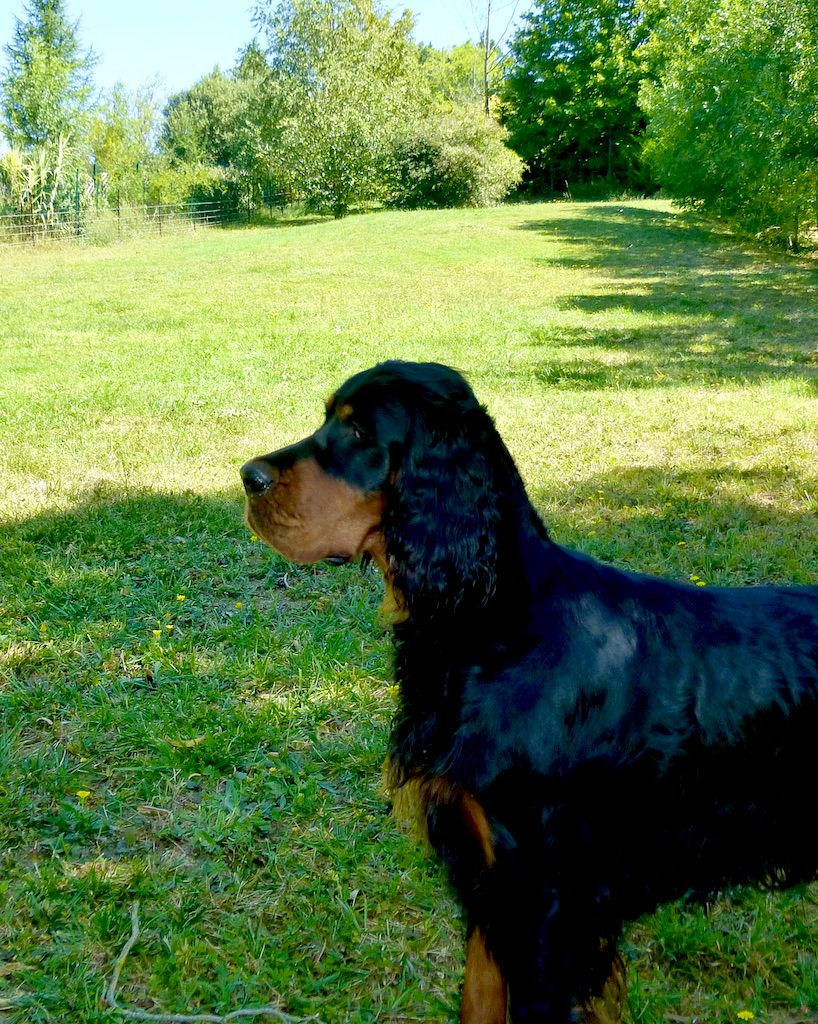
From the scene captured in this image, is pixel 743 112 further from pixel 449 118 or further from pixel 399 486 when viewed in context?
pixel 449 118

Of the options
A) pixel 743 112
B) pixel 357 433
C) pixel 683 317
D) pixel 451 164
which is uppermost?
pixel 451 164

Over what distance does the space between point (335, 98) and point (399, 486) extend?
3711 centimetres

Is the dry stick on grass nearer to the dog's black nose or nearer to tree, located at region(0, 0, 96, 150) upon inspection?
the dog's black nose

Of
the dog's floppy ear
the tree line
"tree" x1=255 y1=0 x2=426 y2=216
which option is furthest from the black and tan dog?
"tree" x1=255 y1=0 x2=426 y2=216

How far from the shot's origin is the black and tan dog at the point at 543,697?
216 cm

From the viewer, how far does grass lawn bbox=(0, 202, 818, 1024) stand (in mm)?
2725

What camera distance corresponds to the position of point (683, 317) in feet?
42.5

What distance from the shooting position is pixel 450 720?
7.23 ft

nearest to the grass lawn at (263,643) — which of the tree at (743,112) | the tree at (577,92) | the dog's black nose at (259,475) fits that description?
the dog's black nose at (259,475)

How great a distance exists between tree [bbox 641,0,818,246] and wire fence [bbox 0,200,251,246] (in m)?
18.1

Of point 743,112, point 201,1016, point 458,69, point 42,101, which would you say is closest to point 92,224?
point 42,101

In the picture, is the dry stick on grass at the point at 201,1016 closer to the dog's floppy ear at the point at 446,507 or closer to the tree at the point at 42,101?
the dog's floppy ear at the point at 446,507

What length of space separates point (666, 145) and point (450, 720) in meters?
25.7

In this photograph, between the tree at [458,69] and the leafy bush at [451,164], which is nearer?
the leafy bush at [451,164]
